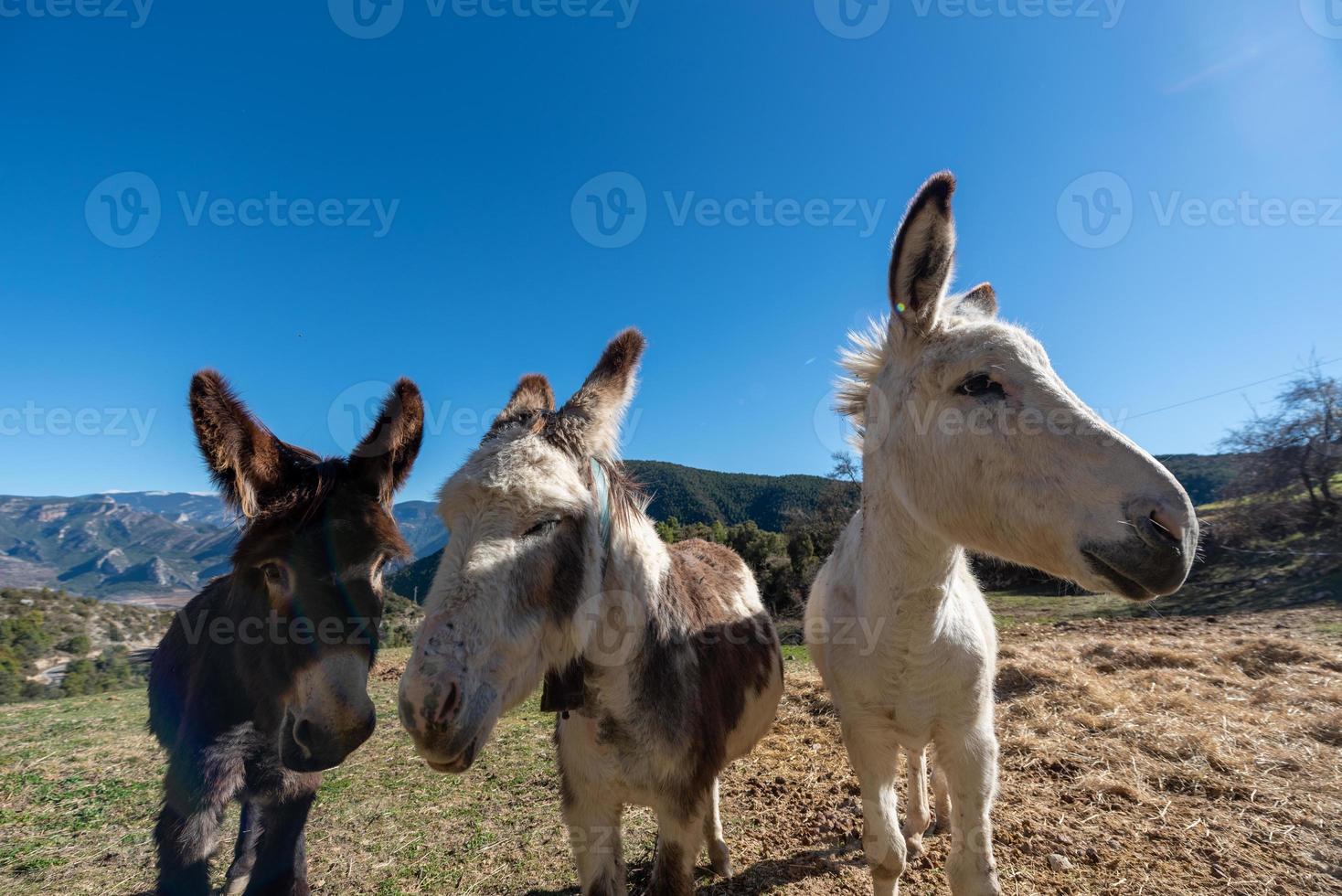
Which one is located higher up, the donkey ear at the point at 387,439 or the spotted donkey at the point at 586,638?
the donkey ear at the point at 387,439

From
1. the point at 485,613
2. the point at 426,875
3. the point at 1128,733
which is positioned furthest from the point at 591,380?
the point at 1128,733

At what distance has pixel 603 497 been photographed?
2410mm

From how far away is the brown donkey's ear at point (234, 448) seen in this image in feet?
9.25

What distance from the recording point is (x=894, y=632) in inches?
109

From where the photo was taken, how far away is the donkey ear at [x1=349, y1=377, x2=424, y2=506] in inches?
126

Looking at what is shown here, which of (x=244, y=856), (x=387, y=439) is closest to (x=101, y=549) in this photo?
(x=244, y=856)

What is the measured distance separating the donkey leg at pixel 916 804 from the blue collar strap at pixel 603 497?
333 centimetres

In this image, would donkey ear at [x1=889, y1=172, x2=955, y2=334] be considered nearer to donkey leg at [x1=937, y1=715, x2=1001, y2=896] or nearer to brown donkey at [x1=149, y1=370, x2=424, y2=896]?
donkey leg at [x1=937, y1=715, x2=1001, y2=896]

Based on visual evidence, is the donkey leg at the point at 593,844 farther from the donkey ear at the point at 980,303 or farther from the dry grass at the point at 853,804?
the donkey ear at the point at 980,303

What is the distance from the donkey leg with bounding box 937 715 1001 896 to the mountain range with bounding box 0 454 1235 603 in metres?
2.15

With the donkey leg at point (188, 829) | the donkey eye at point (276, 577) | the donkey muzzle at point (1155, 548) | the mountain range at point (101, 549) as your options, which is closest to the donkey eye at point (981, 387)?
the donkey muzzle at point (1155, 548)

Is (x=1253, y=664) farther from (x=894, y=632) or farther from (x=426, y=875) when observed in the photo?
(x=426, y=875)

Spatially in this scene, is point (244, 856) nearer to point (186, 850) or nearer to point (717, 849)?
point (186, 850)

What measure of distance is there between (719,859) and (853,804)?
1589 millimetres
